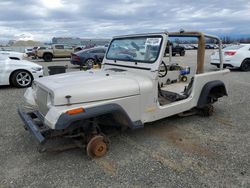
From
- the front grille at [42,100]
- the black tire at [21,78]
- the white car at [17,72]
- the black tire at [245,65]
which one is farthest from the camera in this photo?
the black tire at [245,65]

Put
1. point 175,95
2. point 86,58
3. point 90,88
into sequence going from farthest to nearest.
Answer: point 86,58, point 175,95, point 90,88

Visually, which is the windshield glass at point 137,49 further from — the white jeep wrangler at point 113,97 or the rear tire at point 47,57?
the rear tire at point 47,57

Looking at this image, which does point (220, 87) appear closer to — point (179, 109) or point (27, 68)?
point (179, 109)

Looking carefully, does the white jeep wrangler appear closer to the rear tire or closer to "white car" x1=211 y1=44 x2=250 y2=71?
"white car" x1=211 y1=44 x2=250 y2=71

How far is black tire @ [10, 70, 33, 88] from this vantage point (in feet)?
27.0

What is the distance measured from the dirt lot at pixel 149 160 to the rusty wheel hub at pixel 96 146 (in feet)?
0.31

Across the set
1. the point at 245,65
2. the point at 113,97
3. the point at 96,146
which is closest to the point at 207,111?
the point at 113,97

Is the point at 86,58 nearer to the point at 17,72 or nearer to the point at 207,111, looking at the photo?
the point at 17,72

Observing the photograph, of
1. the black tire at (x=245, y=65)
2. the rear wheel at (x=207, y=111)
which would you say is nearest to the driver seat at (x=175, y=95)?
the rear wheel at (x=207, y=111)

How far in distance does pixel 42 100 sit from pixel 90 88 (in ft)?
2.71

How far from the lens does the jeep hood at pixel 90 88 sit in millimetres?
3092

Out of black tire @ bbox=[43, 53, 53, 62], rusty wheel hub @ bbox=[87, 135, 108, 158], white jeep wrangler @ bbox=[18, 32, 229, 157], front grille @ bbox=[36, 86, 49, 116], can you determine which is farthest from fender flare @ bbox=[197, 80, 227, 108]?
black tire @ bbox=[43, 53, 53, 62]

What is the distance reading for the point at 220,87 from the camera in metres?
5.09

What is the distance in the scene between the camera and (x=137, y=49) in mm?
4191
